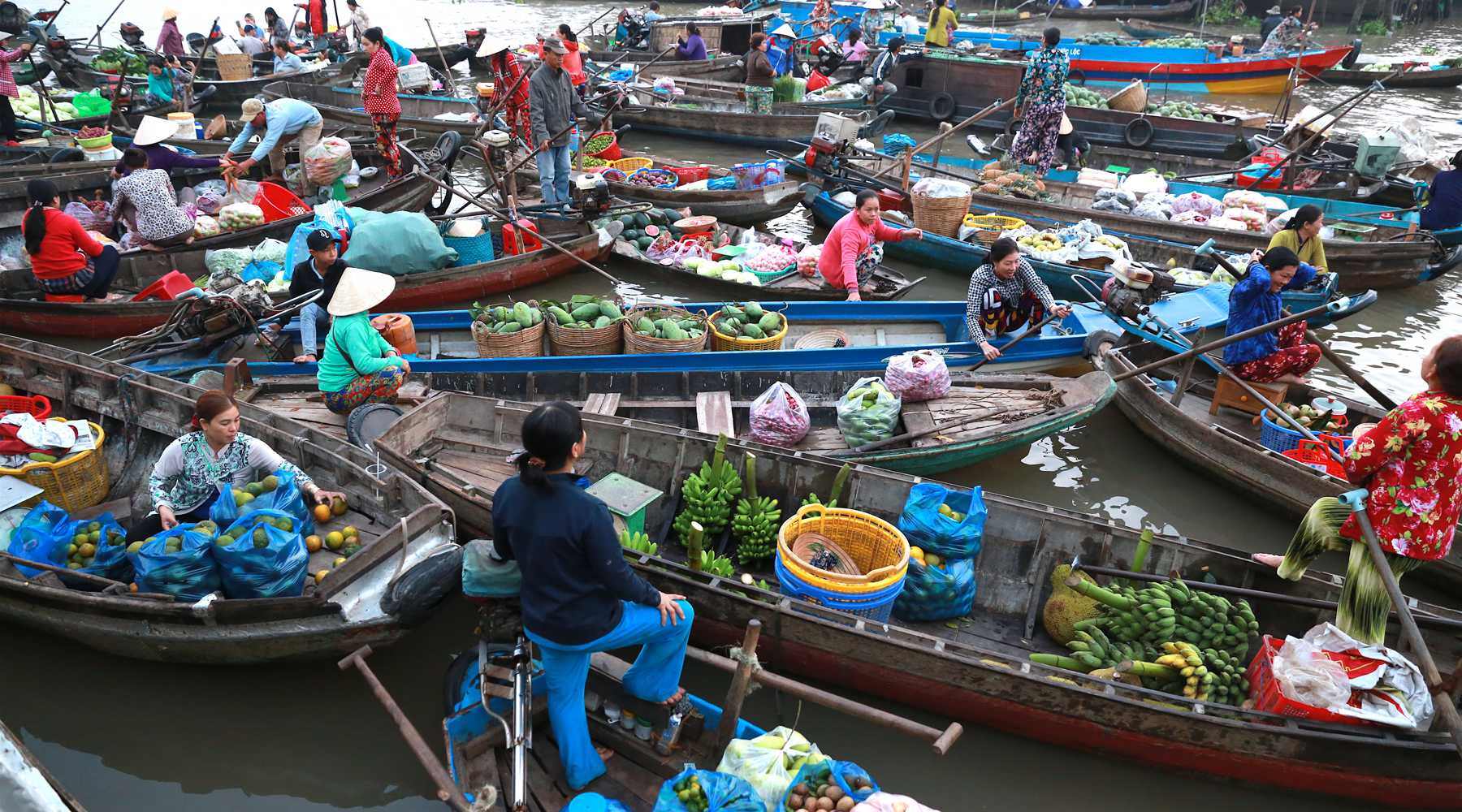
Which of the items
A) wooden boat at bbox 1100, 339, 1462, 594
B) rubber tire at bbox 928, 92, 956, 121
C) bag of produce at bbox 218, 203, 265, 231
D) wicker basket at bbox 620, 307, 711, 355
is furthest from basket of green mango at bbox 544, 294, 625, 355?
rubber tire at bbox 928, 92, 956, 121

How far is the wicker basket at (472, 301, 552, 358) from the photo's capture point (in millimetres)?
6852

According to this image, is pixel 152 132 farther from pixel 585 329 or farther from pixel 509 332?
pixel 585 329

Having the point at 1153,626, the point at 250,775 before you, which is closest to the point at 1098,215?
the point at 1153,626

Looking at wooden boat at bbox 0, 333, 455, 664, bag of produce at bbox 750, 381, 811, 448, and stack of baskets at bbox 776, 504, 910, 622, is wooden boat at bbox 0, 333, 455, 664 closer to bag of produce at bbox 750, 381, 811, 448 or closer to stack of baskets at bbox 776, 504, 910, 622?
stack of baskets at bbox 776, 504, 910, 622

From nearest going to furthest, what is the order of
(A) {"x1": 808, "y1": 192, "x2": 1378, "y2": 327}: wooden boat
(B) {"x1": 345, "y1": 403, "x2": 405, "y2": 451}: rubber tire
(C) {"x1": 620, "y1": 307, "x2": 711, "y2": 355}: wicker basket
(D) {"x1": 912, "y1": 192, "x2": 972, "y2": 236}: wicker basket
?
(B) {"x1": 345, "y1": 403, "x2": 405, "y2": 451}: rubber tire, (C) {"x1": 620, "y1": 307, "x2": 711, "y2": 355}: wicker basket, (A) {"x1": 808, "y1": 192, "x2": 1378, "y2": 327}: wooden boat, (D) {"x1": 912, "y1": 192, "x2": 972, "y2": 236}: wicker basket

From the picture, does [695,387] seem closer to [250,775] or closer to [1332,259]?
[250,775]

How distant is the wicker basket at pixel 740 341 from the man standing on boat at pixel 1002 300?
150 centimetres

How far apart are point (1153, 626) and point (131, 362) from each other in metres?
7.51

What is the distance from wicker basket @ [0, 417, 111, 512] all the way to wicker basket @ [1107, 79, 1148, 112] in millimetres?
15508

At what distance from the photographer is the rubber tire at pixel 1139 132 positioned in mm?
14281

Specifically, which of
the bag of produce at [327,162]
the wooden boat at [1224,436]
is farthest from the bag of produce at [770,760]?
the bag of produce at [327,162]

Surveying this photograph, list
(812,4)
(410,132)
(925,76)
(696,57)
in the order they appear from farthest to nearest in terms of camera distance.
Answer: (812,4) < (696,57) < (925,76) < (410,132)

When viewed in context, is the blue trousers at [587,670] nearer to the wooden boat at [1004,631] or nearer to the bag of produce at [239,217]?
the wooden boat at [1004,631]

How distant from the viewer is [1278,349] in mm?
6562
